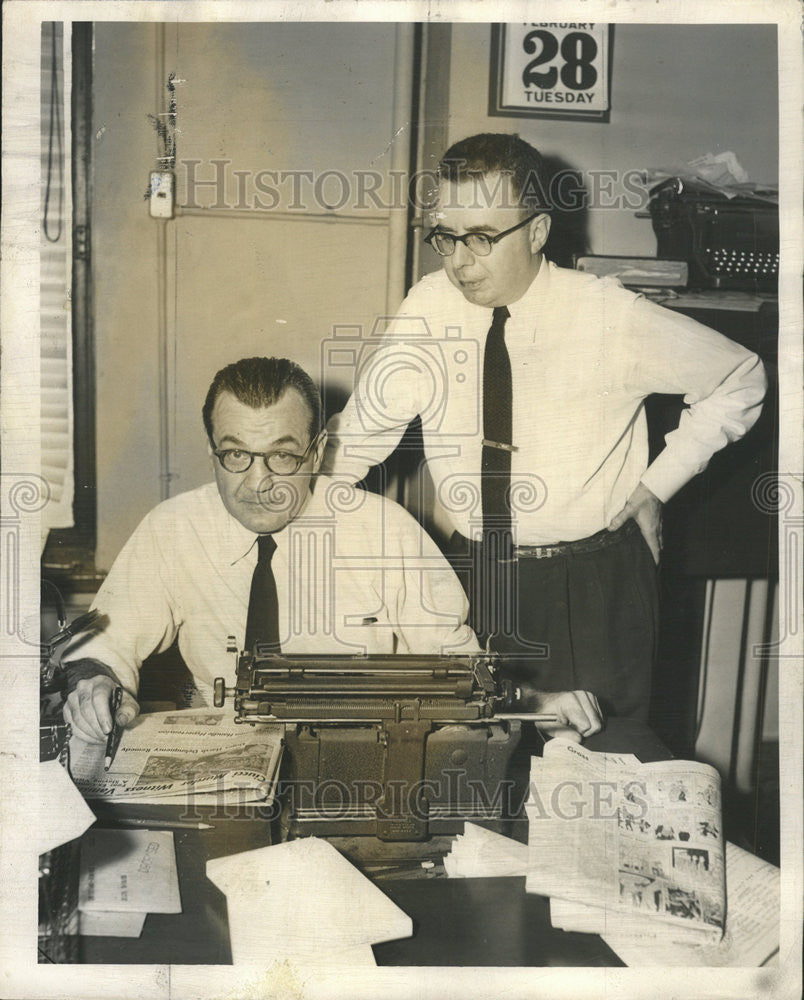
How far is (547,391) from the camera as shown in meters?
1.82

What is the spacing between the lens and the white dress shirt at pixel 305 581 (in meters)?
1.82

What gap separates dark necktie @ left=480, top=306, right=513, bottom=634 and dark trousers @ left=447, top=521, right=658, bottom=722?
2cm

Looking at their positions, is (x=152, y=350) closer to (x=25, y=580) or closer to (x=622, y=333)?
(x=25, y=580)

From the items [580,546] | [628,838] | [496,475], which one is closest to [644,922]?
[628,838]

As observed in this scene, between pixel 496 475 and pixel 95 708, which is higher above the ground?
pixel 496 475

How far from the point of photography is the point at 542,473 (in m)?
1.82

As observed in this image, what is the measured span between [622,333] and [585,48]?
0.58 meters

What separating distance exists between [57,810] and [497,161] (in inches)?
61.2

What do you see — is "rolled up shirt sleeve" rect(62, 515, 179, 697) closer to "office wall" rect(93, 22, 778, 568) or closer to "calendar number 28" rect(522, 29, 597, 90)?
"office wall" rect(93, 22, 778, 568)

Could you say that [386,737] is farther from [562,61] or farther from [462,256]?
[562,61]

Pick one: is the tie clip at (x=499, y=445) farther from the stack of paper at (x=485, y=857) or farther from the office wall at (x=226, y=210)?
the stack of paper at (x=485, y=857)

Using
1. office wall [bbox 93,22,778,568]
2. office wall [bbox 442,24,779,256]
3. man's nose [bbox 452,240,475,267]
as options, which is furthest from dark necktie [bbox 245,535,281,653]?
office wall [bbox 442,24,779,256]

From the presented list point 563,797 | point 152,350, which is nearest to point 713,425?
point 563,797

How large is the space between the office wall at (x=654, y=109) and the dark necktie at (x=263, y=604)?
35.4 inches
